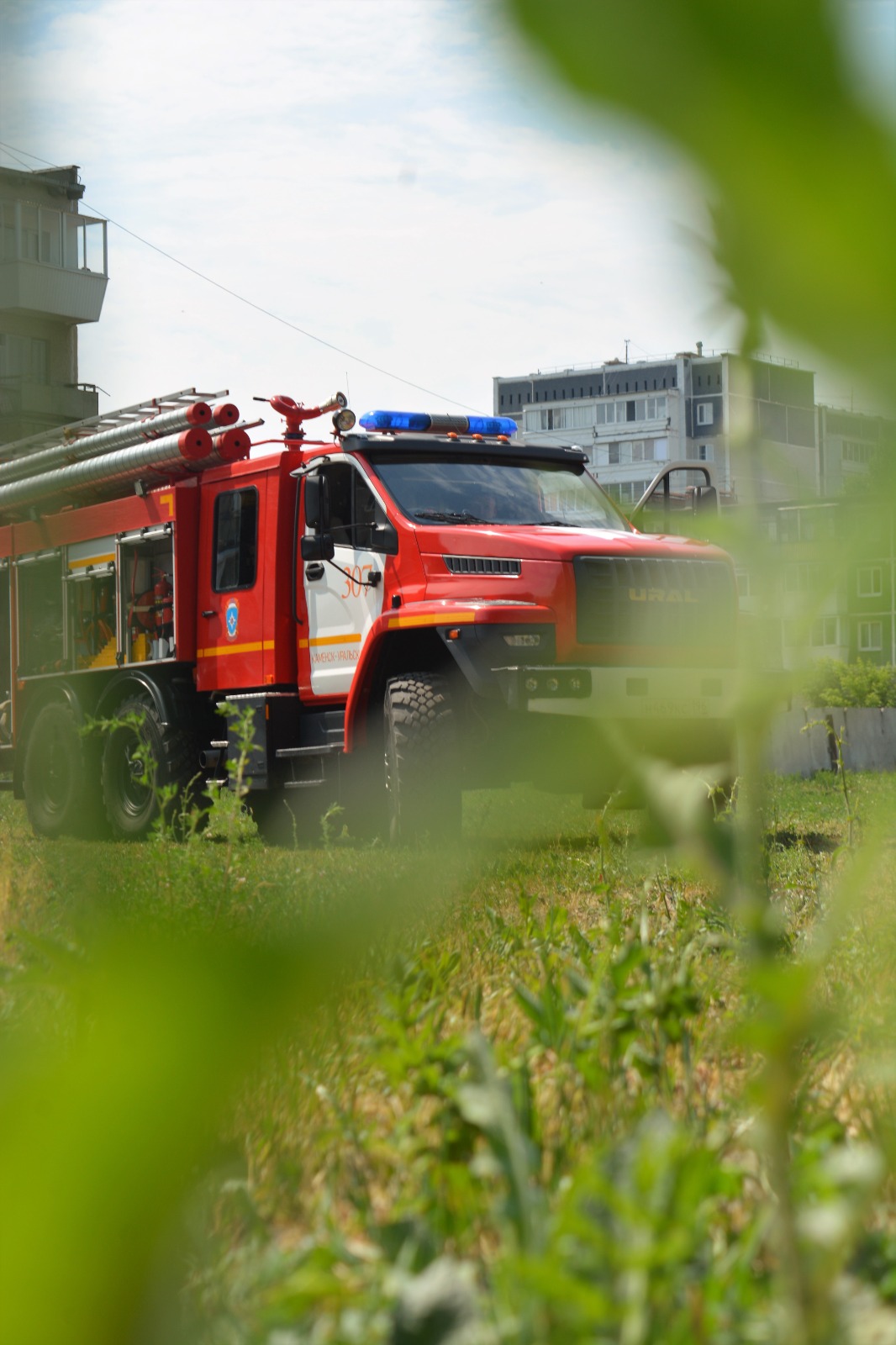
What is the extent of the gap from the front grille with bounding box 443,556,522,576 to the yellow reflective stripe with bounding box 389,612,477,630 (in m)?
0.36

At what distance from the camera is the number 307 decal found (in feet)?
25.8

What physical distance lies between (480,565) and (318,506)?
114 centimetres

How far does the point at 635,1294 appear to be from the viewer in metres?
0.66

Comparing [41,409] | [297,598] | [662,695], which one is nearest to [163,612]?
[297,598]

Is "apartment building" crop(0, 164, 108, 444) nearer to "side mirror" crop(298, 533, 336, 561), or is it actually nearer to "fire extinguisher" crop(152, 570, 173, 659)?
"side mirror" crop(298, 533, 336, 561)

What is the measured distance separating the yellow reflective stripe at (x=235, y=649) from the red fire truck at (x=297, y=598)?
0.01 metres

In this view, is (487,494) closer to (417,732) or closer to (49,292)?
(417,732)

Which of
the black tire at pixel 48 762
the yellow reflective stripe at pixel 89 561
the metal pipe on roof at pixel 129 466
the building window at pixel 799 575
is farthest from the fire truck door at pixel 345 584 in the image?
the building window at pixel 799 575

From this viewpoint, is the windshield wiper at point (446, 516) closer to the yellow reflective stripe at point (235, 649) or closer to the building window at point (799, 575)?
the yellow reflective stripe at point (235, 649)

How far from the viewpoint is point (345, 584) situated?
808 cm


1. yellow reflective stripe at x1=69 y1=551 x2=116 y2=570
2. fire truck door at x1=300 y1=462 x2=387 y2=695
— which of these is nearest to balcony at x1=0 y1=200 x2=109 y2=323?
fire truck door at x1=300 y1=462 x2=387 y2=695

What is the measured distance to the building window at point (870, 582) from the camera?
456mm

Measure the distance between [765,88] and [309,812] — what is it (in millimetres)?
7487

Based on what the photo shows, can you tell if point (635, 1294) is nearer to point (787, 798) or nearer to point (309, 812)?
point (309, 812)
